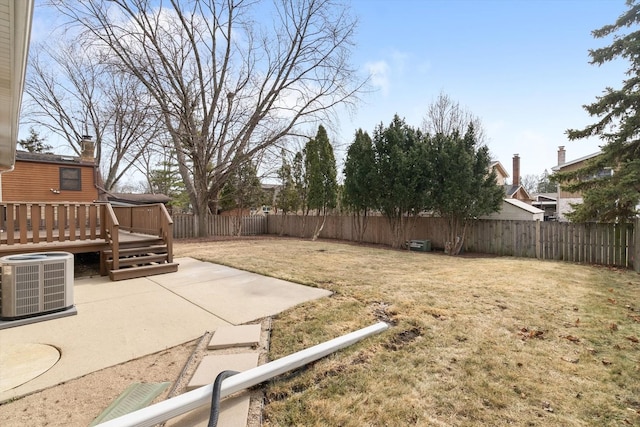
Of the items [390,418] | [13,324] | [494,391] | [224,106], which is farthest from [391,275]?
[224,106]

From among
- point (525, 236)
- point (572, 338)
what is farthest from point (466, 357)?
point (525, 236)

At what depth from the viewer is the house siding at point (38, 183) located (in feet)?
37.0

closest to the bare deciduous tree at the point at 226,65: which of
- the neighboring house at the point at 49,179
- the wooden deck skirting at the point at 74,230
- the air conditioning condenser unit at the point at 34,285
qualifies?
the neighboring house at the point at 49,179

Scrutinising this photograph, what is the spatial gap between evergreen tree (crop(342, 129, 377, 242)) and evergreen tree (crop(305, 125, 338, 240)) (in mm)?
1203

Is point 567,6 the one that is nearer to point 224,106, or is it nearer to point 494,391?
point 494,391

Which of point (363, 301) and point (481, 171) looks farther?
point (481, 171)

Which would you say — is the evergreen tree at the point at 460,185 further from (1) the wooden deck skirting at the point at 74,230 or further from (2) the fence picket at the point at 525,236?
(1) the wooden deck skirting at the point at 74,230

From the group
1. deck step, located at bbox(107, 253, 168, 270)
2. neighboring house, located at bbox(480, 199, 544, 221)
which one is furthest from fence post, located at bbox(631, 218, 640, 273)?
deck step, located at bbox(107, 253, 168, 270)

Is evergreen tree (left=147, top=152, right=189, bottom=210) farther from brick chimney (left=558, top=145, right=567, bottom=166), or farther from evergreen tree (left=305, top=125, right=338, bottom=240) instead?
brick chimney (left=558, top=145, right=567, bottom=166)

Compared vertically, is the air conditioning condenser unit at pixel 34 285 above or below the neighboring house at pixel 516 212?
A: below

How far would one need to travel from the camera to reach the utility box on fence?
1091 cm

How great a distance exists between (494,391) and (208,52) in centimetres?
1623

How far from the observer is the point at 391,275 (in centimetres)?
582

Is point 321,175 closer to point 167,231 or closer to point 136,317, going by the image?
point 167,231
